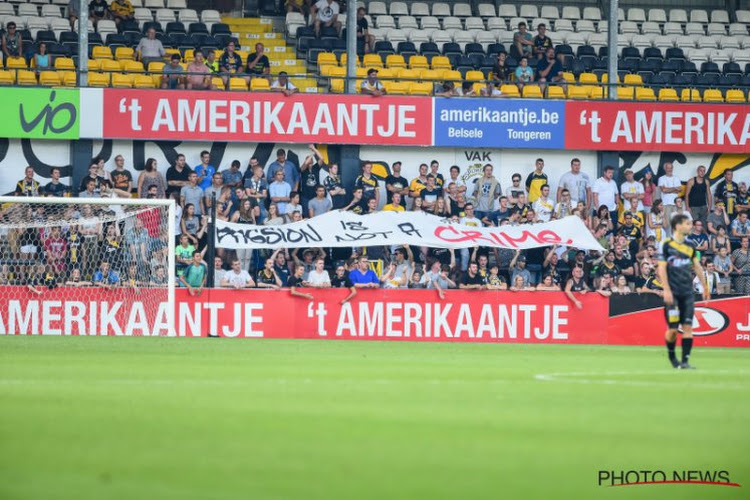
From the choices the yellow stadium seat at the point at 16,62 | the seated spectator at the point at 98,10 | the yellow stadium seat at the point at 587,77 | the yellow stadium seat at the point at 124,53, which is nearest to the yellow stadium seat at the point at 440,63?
the yellow stadium seat at the point at 587,77

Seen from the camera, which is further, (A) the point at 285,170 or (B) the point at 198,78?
(B) the point at 198,78

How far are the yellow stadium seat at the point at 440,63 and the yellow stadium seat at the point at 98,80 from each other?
7558 millimetres

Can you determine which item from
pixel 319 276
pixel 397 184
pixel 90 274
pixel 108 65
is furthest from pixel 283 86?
pixel 90 274

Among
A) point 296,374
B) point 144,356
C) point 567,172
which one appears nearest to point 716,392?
point 296,374

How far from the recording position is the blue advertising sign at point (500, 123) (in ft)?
90.2

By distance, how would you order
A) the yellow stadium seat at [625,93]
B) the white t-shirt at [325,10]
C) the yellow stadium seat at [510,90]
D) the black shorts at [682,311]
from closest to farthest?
the black shorts at [682,311], the yellow stadium seat at [510,90], the yellow stadium seat at [625,93], the white t-shirt at [325,10]

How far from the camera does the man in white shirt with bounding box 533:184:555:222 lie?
26.1 metres

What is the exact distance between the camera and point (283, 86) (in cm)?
2720

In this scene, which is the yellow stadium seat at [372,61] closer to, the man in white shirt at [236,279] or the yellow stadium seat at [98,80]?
the yellow stadium seat at [98,80]

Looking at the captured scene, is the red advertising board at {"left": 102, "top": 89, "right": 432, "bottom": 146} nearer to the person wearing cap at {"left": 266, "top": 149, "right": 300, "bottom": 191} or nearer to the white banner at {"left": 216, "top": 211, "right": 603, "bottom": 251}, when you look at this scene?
the person wearing cap at {"left": 266, "top": 149, "right": 300, "bottom": 191}

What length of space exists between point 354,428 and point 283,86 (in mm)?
19520

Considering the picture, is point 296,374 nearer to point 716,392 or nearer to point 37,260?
point 716,392

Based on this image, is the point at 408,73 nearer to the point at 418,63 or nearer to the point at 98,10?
the point at 418,63

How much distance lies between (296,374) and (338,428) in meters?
4.29
